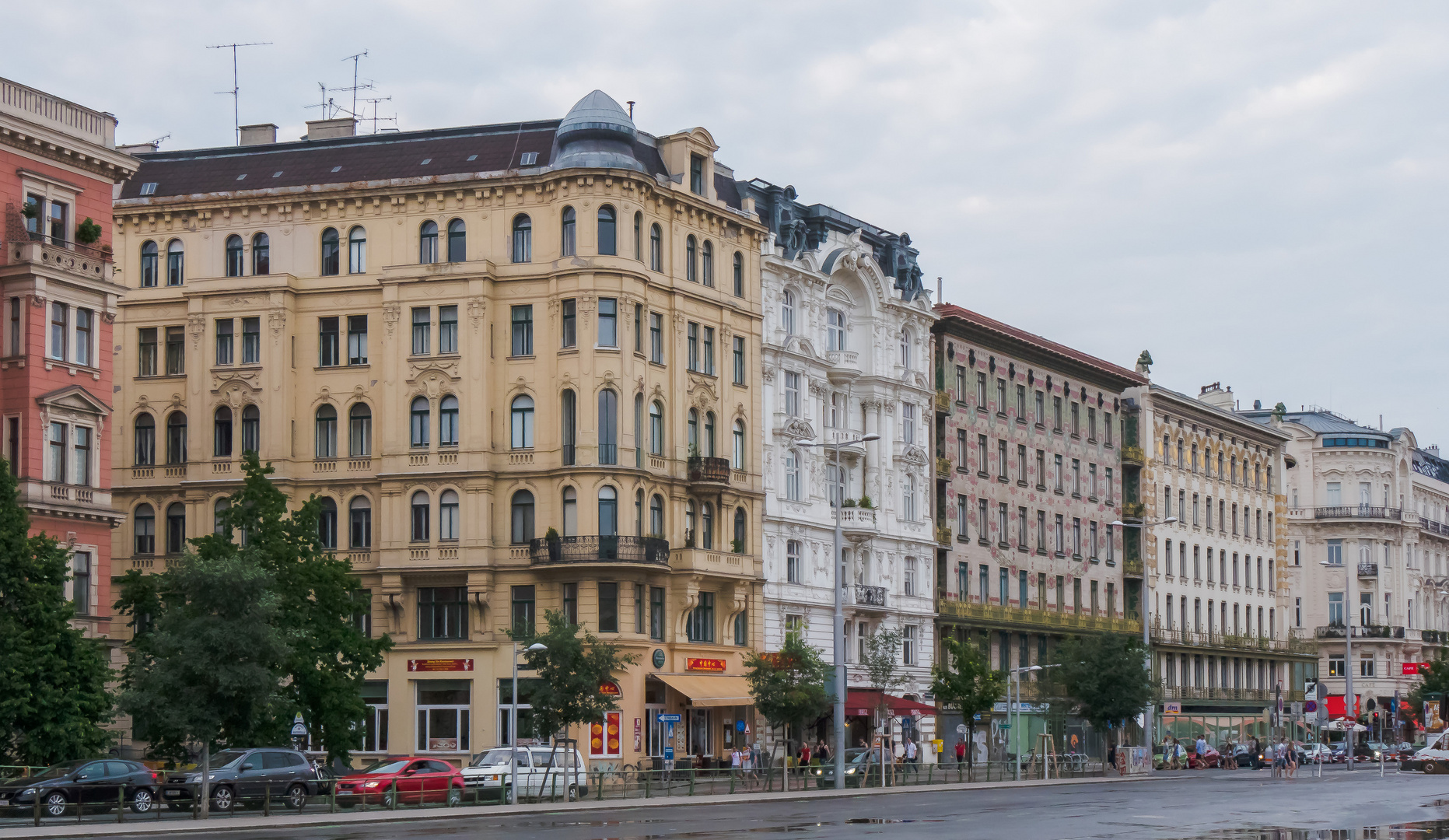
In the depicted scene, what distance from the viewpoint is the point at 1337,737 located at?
129 metres

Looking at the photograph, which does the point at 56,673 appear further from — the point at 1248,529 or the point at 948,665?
the point at 1248,529

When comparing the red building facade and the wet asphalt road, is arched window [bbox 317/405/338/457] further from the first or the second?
the wet asphalt road

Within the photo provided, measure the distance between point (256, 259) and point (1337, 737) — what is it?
3379 inches

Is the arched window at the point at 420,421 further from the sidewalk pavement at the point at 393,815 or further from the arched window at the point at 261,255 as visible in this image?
the sidewalk pavement at the point at 393,815

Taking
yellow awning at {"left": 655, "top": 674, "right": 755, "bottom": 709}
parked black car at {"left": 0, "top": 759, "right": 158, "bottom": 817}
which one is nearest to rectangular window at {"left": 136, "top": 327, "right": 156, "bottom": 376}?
yellow awning at {"left": 655, "top": 674, "right": 755, "bottom": 709}

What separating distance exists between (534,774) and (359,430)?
871 inches

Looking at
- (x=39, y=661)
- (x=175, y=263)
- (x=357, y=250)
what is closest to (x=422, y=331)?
(x=357, y=250)

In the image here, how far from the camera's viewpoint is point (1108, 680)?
81.8 m

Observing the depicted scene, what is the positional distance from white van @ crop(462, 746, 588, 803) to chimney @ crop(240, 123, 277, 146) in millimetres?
31112

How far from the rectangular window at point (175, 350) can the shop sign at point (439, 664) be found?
1397 centimetres

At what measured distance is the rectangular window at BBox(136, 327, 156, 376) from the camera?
7212 cm

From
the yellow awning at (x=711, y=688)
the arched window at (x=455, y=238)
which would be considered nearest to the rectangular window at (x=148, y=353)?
the arched window at (x=455, y=238)

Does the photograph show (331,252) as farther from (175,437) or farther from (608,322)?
(608,322)

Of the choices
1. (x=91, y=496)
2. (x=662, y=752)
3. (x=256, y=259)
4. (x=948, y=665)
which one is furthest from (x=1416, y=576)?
(x=91, y=496)
